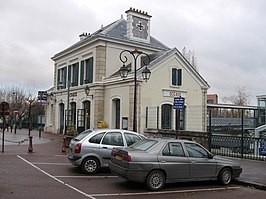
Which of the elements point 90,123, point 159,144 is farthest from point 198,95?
point 159,144

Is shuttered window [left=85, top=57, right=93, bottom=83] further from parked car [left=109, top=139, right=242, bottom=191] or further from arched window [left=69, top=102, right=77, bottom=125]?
parked car [left=109, top=139, right=242, bottom=191]

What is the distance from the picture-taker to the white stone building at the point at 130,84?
24344 mm

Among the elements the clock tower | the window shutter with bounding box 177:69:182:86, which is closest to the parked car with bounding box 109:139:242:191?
the window shutter with bounding box 177:69:182:86

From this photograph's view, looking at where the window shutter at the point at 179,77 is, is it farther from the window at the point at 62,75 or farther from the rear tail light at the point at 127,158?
the rear tail light at the point at 127,158

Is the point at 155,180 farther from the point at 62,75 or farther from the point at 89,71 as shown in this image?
the point at 62,75

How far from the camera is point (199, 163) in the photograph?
31.8ft

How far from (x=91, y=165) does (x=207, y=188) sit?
398 cm

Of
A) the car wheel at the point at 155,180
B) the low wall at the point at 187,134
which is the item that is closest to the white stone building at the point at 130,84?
the low wall at the point at 187,134

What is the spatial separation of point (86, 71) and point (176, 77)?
8.30 metres

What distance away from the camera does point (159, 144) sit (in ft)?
30.9

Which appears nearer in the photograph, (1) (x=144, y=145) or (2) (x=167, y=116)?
(1) (x=144, y=145)

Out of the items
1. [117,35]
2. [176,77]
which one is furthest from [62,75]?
[176,77]

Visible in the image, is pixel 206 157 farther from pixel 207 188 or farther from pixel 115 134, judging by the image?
pixel 115 134

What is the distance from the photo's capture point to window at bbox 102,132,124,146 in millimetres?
11633
